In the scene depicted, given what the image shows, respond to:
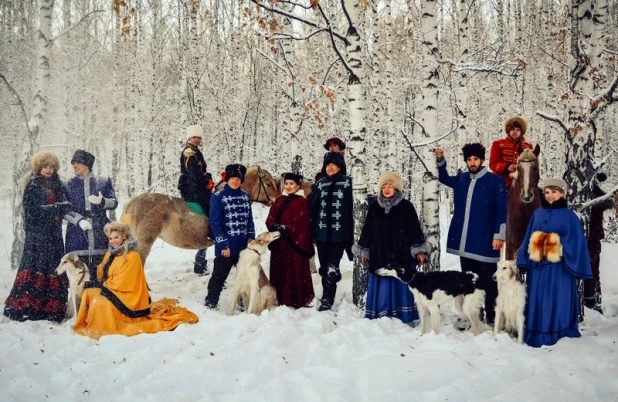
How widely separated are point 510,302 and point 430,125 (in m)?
2.76

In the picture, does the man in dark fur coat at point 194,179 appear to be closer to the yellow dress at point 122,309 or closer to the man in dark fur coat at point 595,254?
the yellow dress at point 122,309

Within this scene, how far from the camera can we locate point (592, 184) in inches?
224

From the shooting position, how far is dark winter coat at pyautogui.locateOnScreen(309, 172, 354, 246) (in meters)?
5.94

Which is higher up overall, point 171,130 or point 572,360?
point 171,130

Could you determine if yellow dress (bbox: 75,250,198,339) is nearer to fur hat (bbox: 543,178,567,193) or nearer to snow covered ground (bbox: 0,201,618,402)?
snow covered ground (bbox: 0,201,618,402)

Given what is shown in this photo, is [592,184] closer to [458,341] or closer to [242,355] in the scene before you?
[458,341]

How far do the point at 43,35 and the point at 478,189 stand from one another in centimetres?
854

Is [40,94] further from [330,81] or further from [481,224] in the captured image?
[330,81]

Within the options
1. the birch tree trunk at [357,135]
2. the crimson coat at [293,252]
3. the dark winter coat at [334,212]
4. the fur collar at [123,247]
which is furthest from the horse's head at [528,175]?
the fur collar at [123,247]

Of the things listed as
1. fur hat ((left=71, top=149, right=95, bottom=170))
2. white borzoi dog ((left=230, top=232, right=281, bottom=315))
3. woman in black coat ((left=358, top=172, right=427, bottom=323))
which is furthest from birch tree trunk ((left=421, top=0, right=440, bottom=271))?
fur hat ((left=71, top=149, right=95, bottom=170))

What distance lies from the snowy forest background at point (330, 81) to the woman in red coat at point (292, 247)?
0.83 meters

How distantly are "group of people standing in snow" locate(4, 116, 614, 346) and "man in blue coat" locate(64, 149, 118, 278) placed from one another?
1cm

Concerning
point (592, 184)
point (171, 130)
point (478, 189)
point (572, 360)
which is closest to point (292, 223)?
point (478, 189)

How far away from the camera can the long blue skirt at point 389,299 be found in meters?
5.41
